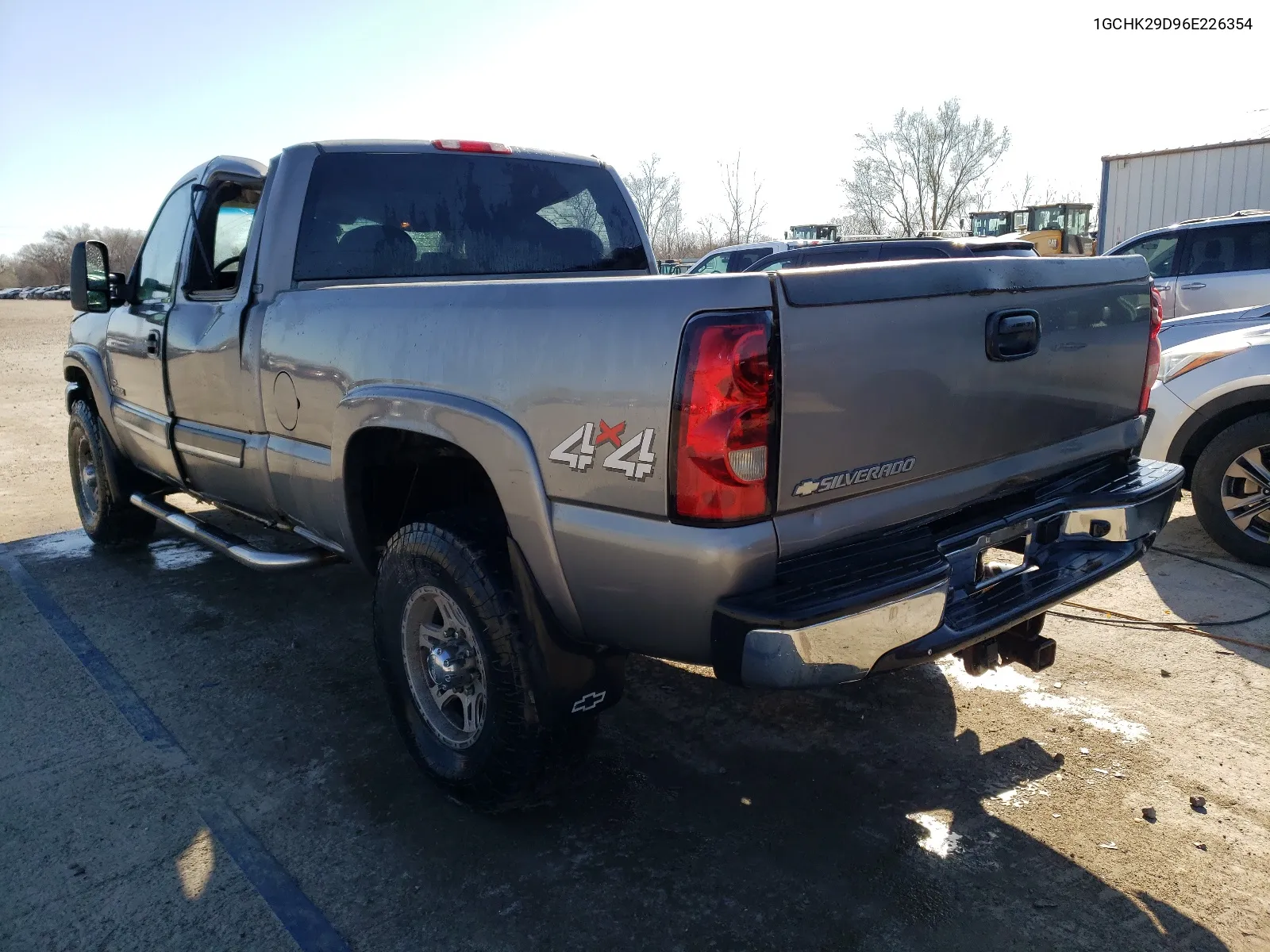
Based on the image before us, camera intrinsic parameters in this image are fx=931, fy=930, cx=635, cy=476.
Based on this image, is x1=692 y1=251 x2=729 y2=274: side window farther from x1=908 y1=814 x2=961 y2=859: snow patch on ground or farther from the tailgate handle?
x1=908 y1=814 x2=961 y2=859: snow patch on ground

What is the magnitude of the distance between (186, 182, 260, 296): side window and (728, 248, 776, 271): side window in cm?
1017

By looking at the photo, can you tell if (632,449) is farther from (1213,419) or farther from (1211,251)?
(1211,251)

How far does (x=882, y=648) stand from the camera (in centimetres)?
220

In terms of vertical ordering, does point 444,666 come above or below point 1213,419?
below

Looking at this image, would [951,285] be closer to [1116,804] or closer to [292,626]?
[1116,804]

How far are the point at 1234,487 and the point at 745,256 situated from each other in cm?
1005

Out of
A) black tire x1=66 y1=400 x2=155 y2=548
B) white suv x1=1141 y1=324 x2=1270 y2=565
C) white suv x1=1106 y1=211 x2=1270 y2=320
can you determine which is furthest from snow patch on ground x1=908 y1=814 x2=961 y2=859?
white suv x1=1106 y1=211 x2=1270 y2=320

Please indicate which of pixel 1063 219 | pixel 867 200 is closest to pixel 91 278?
pixel 1063 219

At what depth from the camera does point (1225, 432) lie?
484cm

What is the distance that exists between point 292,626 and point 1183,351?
4.95m

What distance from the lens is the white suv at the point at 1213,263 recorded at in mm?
8992

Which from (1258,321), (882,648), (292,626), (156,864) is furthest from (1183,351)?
(156,864)

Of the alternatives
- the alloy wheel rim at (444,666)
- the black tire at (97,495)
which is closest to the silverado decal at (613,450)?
the alloy wheel rim at (444,666)

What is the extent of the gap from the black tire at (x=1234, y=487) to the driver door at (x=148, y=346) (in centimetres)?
528
